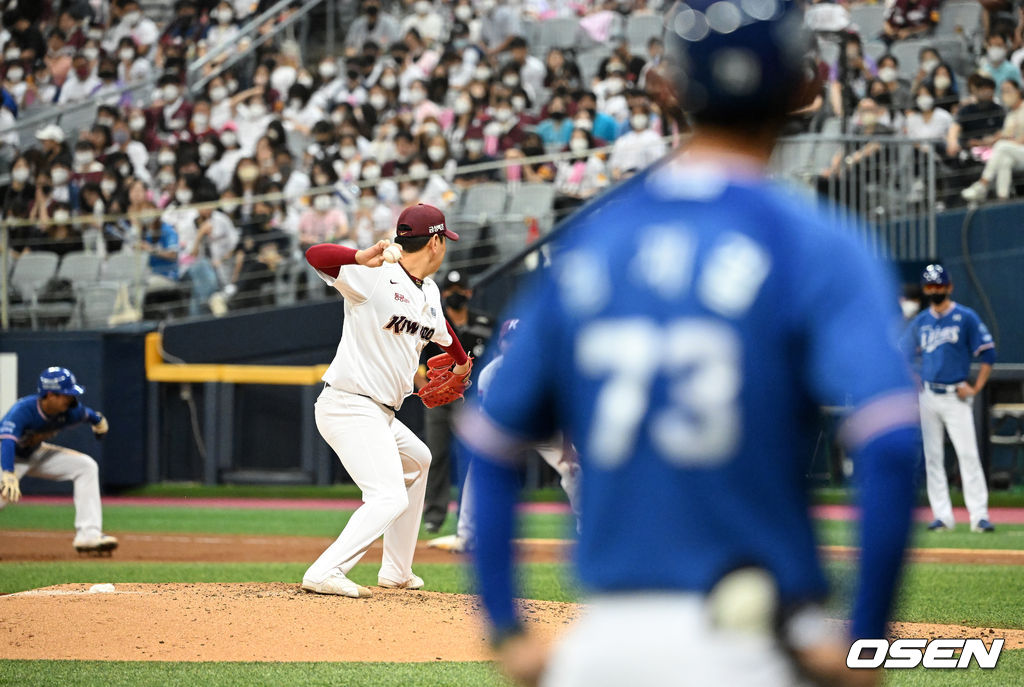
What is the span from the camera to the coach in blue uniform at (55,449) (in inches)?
424

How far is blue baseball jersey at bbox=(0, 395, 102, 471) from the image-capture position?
424 inches

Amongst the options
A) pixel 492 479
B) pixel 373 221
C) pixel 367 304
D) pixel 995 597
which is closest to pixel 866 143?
pixel 373 221

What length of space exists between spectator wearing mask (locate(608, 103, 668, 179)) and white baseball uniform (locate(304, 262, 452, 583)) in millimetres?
7970

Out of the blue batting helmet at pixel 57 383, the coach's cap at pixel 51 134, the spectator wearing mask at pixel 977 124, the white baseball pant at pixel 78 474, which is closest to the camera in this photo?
the blue batting helmet at pixel 57 383

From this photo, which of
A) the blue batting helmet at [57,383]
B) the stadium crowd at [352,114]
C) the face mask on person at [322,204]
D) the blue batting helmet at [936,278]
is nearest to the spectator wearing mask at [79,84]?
the stadium crowd at [352,114]

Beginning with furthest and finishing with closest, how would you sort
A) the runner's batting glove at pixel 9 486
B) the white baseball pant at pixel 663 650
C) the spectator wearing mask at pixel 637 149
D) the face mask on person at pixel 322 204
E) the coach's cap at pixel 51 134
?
the coach's cap at pixel 51 134 < the face mask on person at pixel 322 204 < the spectator wearing mask at pixel 637 149 < the runner's batting glove at pixel 9 486 < the white baseball pant at pixel 663 650

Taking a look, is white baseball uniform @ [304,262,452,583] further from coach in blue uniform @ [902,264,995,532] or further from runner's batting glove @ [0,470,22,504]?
coach in blue uniform @ [902,264,995,532]

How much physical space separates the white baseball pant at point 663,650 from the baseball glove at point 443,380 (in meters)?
6.25

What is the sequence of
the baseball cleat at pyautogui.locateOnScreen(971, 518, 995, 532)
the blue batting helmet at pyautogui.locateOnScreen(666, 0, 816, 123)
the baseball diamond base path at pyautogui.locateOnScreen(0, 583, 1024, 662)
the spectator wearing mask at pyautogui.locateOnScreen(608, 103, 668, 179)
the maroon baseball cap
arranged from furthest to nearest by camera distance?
the spectator wearing mask at pyautogui.locateOnScreen(608, 103, 668, 179), the baseball cleat at pyautogui.locateOnScreen(971, 518, 995, 532), the maroon baseball cap, the baseball diamond base path at pyautogui.locateOnScreen(0, 583, 1024, 662), the blue batting helmet at pyautogui.locateOnScreen(666, 0, 816, 123)

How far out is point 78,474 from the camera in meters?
11.2

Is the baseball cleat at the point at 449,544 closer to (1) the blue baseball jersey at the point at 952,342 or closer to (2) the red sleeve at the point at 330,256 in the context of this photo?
(2) the red sleeve at the point at 330,256

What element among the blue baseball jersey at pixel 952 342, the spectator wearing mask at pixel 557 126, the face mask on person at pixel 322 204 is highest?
the spectator wearing mask at pixel 557 126

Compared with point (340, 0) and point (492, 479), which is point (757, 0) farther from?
point (340, 0)

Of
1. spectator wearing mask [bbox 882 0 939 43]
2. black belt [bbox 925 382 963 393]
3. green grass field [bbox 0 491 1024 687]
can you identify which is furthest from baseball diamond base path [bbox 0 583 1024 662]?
spectator wearing mask [bbox 882 0 939 43]
